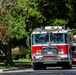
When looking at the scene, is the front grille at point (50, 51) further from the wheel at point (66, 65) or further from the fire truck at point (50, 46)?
the wheel at point (66, 65)

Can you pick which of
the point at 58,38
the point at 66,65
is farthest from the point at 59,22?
the point at 58,38

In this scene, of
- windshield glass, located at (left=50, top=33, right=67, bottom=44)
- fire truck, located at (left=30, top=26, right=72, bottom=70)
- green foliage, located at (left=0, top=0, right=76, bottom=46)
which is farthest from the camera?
green foliage, located at (left=0, top=0, right=76, bottom=46)

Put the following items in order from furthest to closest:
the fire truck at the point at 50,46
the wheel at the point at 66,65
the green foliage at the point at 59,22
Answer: the green foliage at the point at 59,22
the wheel at the point at 66,65
the fire truck at the point at 50,46

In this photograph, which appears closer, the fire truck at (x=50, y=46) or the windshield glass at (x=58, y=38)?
the fire truck at (x=50, y=46)

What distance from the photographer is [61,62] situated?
3388 cm

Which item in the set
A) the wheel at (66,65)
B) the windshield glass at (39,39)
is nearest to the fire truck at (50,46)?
the windshield glass at (39,39)

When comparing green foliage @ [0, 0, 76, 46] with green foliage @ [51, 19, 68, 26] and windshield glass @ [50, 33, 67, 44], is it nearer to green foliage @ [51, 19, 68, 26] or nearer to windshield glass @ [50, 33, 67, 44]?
green foliage @ [51, 19, 68, 26]

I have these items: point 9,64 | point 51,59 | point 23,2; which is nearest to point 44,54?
point 51,59

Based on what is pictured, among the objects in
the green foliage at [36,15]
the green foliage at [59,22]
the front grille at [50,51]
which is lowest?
the front grille at [50,51]

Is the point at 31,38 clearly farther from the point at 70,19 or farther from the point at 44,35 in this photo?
the point at 70,19

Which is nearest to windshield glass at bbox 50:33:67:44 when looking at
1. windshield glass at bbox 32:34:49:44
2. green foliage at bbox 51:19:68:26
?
windshield glass at bbox 32:34:49:44

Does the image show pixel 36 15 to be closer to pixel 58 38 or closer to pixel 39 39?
pixel 39 39

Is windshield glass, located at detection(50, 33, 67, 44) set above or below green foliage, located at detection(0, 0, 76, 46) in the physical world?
below

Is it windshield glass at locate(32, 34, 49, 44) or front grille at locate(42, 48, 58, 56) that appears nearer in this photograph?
front grille at locate(42, 48, 58, 56)
